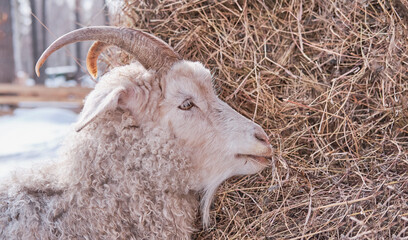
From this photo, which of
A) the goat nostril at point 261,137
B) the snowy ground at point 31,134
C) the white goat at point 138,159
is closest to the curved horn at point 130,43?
the white goat at point 138,159

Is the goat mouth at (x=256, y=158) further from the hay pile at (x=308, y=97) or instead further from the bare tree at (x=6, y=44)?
the bare tree at (x=6, y=44)

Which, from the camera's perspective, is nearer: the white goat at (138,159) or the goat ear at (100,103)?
the goat ear at (100,103)

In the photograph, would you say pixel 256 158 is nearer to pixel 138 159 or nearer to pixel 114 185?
pixel 138 159

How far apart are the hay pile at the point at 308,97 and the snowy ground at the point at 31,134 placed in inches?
65.6

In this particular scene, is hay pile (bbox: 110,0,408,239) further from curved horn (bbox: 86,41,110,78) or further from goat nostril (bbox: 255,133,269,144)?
curved horn (bbox: 86,41,110,78)

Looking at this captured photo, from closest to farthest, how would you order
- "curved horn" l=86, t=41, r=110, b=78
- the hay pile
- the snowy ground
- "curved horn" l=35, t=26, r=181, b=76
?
"curved horn" l=35, t=26, r=181, b=76 < the hay pile < "curved horn" l=86, t=41, r=110, b=78 < the snowy ground

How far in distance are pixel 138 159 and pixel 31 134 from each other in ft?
19.3

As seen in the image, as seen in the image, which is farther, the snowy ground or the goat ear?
the snowy ground

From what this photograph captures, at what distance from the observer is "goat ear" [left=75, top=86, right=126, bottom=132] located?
1820 millimetres

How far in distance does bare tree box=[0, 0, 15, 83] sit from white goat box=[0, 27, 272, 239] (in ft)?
32.4

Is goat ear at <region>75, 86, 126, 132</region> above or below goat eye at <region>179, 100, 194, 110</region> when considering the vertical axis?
above

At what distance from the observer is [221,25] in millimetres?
2949

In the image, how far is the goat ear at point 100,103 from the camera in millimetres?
1820

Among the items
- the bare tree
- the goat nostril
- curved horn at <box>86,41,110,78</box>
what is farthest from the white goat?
the bare tree
